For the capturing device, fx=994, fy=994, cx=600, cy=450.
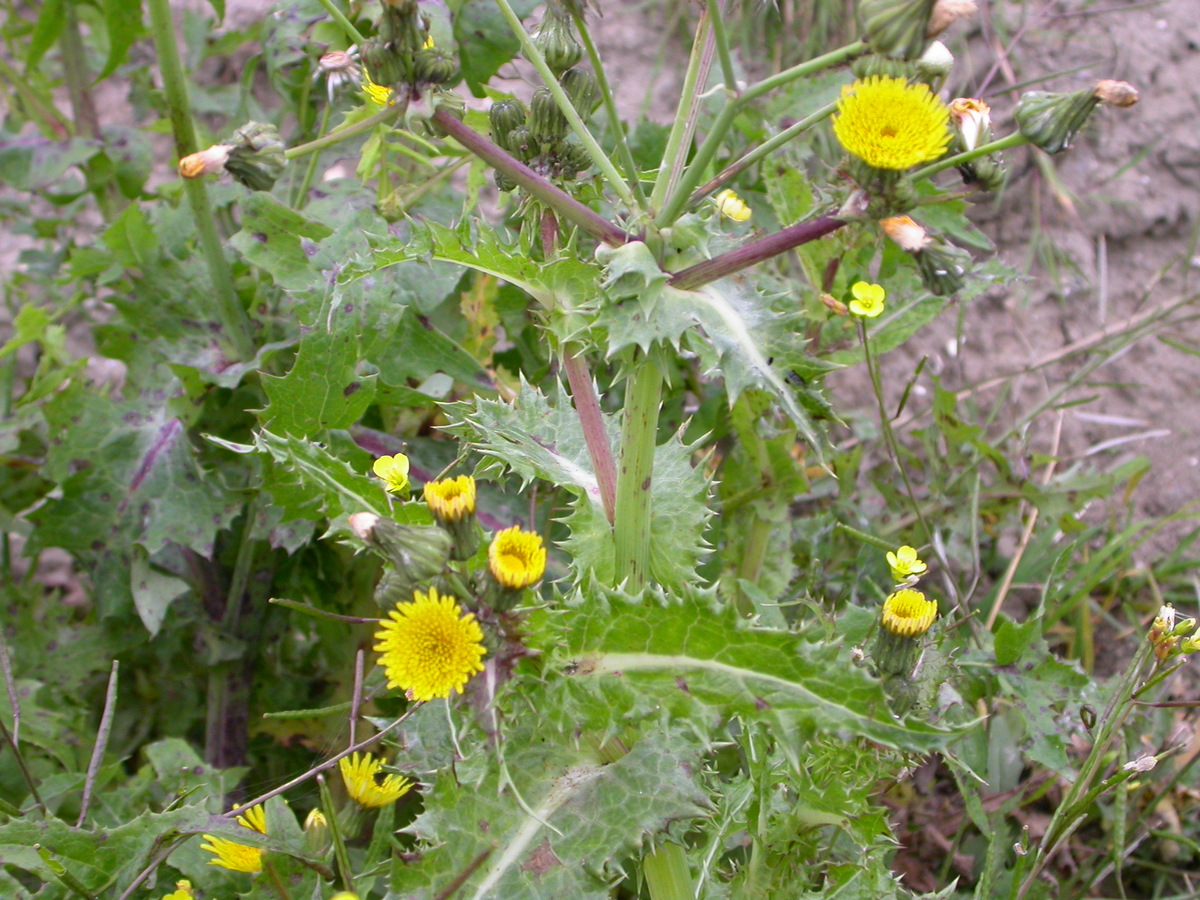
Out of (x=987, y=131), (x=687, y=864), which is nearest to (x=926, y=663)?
(x=687, y=864)

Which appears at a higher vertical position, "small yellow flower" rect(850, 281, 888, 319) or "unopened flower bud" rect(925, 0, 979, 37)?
"unopened flower bud" rect(925, 0, 979, 37)

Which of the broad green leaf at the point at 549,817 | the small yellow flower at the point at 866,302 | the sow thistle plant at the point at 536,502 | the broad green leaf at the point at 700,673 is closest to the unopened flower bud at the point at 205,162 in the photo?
the sow thistle plant at the point at 536,502

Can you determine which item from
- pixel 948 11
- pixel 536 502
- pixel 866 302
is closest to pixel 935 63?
pixel 948 11

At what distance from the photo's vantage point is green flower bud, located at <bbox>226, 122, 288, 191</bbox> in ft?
5.98

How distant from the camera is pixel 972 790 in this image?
2.28m

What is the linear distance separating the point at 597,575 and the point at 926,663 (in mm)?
642

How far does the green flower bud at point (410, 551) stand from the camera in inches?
54.6

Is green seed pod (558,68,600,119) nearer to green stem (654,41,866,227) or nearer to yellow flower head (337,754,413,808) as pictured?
green stem (654,41,866,227)

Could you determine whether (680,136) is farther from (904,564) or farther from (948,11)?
(904,564)

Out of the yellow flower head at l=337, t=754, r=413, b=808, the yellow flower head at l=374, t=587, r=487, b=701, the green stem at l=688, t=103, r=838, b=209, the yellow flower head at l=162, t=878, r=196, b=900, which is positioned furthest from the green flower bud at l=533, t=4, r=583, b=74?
the yellow flower head at l=162, t=878, r=196, b=900

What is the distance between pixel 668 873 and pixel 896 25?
1.38 metres

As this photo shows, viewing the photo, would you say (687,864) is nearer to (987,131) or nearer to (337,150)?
(987,131)

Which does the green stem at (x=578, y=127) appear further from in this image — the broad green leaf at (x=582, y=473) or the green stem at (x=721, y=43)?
the broad green leaf at (x=582, y=473)

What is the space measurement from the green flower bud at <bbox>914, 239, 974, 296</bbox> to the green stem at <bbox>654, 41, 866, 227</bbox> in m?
0.31
